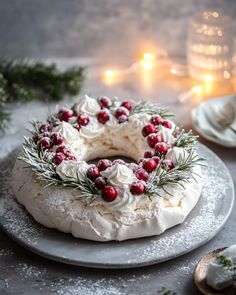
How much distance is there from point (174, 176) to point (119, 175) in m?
0.16

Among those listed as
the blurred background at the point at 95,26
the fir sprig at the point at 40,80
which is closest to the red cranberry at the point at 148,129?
the fir sprig at the point at 40,80

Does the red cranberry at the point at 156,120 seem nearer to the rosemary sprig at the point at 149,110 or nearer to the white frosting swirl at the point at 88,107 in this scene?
the rosemary sprig at the point at 149,110

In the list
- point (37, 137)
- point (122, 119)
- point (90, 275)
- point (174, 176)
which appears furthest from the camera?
point (122, 119)

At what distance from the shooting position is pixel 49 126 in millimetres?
2062

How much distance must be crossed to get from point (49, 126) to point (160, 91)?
0.88 metres

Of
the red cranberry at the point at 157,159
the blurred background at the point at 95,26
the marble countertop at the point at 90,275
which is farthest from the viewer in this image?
the blurred background at the point at 95,26

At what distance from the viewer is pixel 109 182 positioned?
1744 mm

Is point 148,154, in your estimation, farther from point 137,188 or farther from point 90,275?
point 90,275

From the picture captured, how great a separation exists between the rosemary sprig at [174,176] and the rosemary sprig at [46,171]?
0.16m

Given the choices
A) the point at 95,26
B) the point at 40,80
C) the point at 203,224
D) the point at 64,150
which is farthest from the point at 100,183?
the point at 95,26

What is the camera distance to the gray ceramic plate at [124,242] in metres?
1.67

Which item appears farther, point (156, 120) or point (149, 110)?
point (149, 110)

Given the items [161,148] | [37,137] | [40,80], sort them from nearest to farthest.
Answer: [161,148], [37,137], [40,80]

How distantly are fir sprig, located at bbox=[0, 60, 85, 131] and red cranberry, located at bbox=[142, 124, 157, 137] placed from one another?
0.78 m
